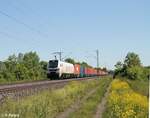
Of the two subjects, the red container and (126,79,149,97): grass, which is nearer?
(126,79,149,97): grass

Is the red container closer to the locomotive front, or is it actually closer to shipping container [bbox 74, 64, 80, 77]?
shipping container [bbox 74, 64, 80, 77]

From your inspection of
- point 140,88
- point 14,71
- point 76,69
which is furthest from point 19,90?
point 76,69

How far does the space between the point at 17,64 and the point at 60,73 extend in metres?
13.3

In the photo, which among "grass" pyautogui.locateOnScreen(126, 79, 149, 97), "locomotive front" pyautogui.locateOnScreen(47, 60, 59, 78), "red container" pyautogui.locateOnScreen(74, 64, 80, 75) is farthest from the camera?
"red container" pyautogui.locateOnScreen(74, 64, 80, 75)

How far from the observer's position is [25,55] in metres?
136

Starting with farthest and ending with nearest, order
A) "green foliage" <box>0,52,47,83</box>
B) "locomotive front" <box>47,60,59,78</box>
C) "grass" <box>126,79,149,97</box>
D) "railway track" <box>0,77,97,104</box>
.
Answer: "green foliage" <box>0,52,47,83</box> < "locomotive front" <box>47,60,59,78</box> < "grass" <box>126,79,149,97</box> < "railway track" <box>0,77,97,104</box>

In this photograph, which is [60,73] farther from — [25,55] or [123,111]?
[25,55]

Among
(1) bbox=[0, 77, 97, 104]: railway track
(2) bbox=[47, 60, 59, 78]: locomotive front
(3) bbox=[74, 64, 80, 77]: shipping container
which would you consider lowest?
(1) bbox=[0, 77, 97, 104]: railway track

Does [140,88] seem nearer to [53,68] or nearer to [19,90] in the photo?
[53,68]

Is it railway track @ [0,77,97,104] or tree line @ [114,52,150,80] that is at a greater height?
tree line @ [114,52,150,80]

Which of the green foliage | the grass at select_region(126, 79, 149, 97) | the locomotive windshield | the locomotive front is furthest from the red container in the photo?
the grass at select_region(126, 79, 149, 97)

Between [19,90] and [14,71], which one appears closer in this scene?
[19,90]

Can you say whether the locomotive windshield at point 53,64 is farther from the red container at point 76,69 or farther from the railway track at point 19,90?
the railway track at point 19,90

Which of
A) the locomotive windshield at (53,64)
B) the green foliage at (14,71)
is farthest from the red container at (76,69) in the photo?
the locomotive windshield at (53,64)
